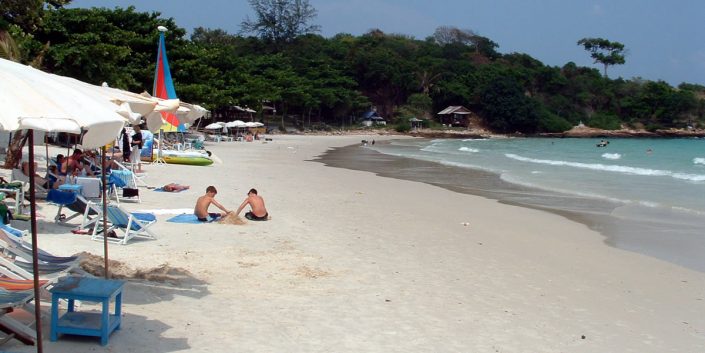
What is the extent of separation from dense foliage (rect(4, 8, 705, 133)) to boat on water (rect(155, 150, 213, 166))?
9.85m

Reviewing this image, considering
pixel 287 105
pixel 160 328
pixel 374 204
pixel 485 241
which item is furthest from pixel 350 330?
pixel 287 105

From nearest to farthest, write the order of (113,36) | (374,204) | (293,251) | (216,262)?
(216,262)
(293,251)
(374,204)
(113,36)

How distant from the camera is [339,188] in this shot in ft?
54.3

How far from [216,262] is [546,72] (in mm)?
105335

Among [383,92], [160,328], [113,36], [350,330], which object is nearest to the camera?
[160,328]

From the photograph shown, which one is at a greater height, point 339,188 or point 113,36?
point 113,36

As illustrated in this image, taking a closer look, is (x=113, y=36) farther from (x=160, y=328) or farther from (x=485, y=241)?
(x=160, y=328)

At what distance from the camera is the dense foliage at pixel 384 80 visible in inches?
1427

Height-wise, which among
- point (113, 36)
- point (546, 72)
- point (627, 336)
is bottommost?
point (627, 336)

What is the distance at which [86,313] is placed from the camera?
4641 mm

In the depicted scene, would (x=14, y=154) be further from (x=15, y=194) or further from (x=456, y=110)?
(x=456, y=110)

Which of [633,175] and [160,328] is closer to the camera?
[160,328]

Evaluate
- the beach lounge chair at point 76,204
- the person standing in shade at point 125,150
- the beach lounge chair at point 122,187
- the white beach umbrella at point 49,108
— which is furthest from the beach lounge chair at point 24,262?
the person standing in shade at point 125,150

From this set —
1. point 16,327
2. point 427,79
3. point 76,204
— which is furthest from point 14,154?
point 427,79
